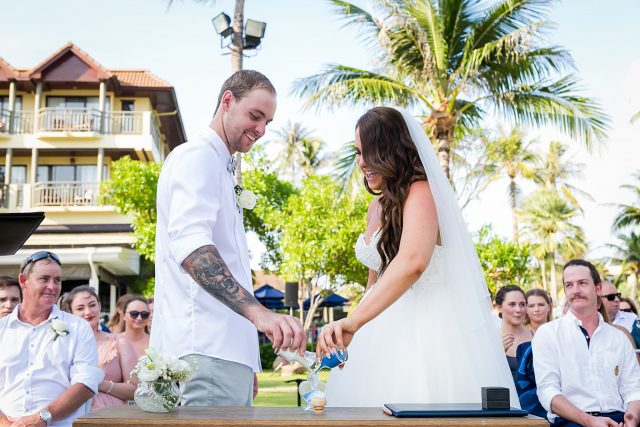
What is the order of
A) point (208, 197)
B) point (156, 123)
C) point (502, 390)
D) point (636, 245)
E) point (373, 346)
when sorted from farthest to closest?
point (636, 245) < point (156, 123) < point (373, 346) < point (208, 197) < point (502, 390)

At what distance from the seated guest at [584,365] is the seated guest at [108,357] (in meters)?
3.24

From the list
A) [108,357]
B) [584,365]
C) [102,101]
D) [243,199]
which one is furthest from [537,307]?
[102,101]

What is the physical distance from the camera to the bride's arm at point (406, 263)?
287cm

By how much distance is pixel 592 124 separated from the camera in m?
16.7

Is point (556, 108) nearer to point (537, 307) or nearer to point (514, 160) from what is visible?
point (537, 307)

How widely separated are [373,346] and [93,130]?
28.6 meters

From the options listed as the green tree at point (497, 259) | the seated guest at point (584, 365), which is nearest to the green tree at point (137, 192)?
the green tree at point (497, 259)

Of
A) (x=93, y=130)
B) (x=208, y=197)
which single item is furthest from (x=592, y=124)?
(x=93, y=130)

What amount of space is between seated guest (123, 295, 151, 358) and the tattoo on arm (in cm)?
427

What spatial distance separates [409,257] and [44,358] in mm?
3013

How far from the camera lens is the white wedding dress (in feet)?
10.4

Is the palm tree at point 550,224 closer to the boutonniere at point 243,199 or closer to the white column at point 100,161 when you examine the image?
the white column at point 100,161

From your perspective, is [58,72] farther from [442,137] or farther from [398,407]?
[398,407]

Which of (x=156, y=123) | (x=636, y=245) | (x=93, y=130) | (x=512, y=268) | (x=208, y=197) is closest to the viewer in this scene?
(x=208, y=197)
